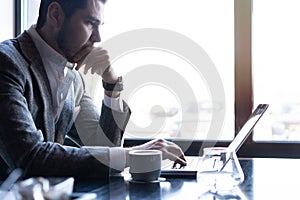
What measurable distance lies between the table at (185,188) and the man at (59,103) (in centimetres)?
9

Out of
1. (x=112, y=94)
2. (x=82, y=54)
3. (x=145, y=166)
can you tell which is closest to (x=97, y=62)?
(x=82, y=54)

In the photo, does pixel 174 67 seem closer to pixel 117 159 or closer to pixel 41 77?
pixel 41 77

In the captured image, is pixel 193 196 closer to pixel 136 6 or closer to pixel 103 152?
pixel 103 152

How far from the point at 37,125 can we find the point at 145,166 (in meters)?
0.49

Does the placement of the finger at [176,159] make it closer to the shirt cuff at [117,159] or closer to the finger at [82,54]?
the shirt cuff at [117,159]

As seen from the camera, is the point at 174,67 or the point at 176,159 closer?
the point at 176,159

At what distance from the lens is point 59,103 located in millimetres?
1668

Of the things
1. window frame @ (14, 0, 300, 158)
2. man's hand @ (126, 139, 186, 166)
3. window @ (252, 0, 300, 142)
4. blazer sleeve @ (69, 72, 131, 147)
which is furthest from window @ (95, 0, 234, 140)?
man's hand @ (126, 139, 186, 166)

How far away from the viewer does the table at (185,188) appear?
1.07 m

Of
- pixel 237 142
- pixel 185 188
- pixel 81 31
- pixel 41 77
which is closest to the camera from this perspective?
pixel 185 188

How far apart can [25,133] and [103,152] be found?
0.78 feet

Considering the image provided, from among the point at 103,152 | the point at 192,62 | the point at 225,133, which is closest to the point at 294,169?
the point at 103,152

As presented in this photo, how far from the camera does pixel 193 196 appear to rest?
1075 mm

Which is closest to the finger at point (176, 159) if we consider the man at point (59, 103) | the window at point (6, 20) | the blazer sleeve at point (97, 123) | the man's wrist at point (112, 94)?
the man at point (59, 103)
